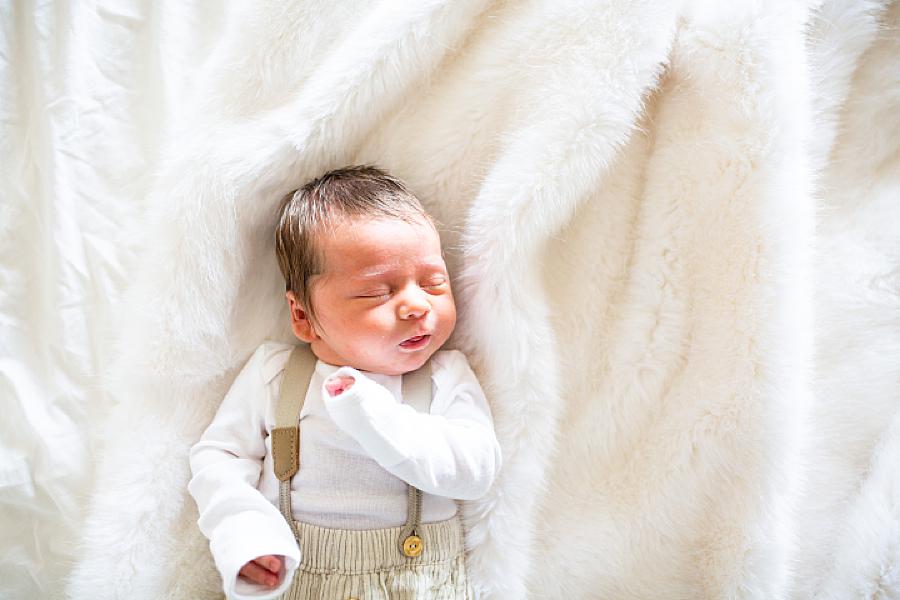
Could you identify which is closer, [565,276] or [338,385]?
[338,385]

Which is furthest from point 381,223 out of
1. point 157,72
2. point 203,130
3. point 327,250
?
point 157,72

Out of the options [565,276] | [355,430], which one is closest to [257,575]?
[355,430]

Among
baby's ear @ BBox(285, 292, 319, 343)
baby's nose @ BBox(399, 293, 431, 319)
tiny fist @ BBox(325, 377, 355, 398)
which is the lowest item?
baby's ear @ BBox(285, 292, 319, 343)

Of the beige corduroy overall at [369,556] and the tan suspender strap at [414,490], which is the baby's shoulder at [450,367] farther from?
the beige corduroy overall at [369,556]

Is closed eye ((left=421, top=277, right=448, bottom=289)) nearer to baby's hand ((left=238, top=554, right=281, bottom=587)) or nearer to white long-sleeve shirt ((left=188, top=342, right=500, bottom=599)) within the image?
white long-sleeve shirt ((left=188, top=342, right=500, bottom=599))

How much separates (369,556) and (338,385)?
0.79 feet

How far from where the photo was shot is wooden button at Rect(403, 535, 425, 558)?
0.88 metres

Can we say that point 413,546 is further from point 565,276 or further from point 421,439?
point 565,276

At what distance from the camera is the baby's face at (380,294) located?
889mm

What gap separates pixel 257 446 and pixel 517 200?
507 mm

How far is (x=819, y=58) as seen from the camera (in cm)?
107

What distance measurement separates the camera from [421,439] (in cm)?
83

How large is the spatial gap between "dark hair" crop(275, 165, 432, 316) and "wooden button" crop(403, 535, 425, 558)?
13.2 inches

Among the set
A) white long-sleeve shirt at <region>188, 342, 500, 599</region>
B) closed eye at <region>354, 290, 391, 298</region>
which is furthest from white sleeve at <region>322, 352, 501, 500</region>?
closed eye at <region>354, 290, 391, 298</region>
